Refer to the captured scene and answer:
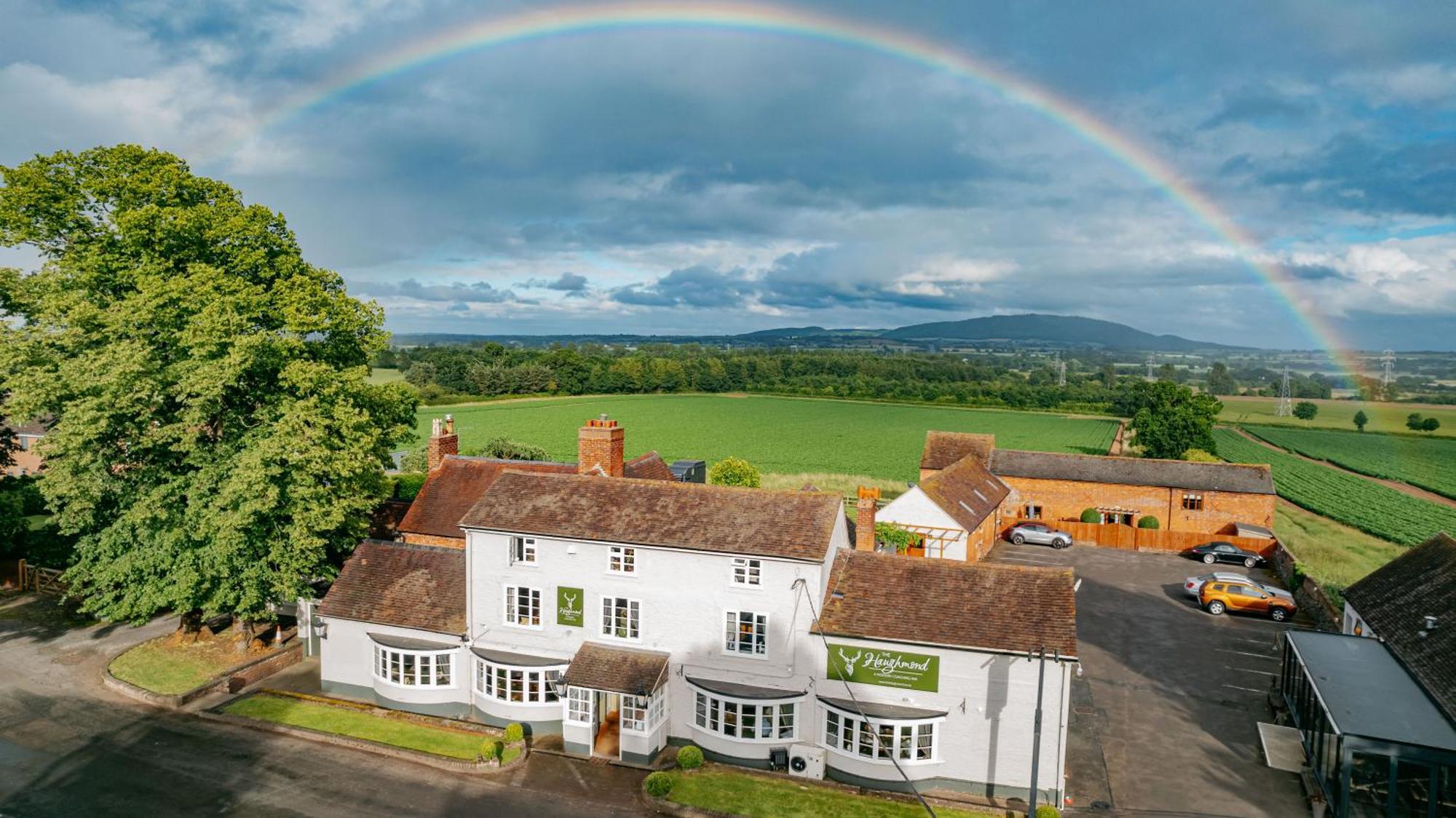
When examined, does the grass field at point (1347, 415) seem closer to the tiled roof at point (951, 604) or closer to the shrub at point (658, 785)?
the tiled roof at point (951, 604)

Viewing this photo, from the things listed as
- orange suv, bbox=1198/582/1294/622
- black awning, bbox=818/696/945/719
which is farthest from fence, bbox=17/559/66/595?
orange suv, bbox=1198/582/1294/622

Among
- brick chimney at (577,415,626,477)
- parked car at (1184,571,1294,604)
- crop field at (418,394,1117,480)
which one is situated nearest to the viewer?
brick chimney at (577,415,626,477)

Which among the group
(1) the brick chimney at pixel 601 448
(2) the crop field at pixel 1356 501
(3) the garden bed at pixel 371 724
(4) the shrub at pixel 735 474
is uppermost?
(1) the brick chimney at pixel 601 448

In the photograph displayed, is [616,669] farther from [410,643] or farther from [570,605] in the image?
[410,643]

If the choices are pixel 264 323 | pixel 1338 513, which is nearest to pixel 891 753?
pixel 264 323

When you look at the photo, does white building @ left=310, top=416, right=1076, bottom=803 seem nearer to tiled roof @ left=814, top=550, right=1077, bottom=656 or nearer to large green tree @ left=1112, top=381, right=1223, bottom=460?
tiled roof @ left=814, top=550, right=1077, bottom=656

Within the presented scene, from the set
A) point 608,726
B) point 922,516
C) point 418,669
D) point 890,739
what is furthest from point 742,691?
point 922,516

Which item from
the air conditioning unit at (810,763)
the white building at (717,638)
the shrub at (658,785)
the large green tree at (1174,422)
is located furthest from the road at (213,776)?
the large green tree at (1174,422)
